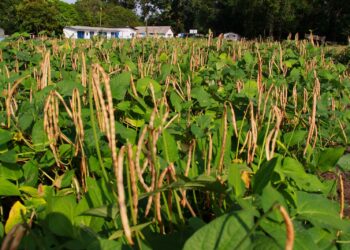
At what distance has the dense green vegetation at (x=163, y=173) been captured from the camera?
2.74ft

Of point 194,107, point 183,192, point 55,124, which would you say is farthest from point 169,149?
point 194,107

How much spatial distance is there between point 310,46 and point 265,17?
45.1m

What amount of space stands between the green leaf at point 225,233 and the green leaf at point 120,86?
125 centimetres

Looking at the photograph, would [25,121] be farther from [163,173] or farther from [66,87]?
[163,173]

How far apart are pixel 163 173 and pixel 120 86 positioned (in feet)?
3.44

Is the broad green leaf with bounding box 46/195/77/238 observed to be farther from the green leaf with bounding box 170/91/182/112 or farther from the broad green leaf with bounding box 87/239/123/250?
the green leaf with bounding box 170/91/182/112

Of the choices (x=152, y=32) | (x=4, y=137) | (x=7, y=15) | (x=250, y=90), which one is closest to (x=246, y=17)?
(x=152, y=32)

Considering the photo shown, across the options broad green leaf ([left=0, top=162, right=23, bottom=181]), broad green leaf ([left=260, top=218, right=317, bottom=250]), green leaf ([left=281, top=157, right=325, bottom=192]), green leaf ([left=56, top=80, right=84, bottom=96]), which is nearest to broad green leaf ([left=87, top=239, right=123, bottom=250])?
broad green leaf ([left=260, top=218, right=317, bottom=250])

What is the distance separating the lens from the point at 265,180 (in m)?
1.04

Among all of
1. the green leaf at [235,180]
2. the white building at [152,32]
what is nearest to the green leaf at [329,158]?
the green leaf at [235,180]

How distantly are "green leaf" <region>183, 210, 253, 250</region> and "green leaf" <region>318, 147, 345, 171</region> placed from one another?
0.88 m

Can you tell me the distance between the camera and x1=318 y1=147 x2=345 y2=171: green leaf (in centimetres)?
148

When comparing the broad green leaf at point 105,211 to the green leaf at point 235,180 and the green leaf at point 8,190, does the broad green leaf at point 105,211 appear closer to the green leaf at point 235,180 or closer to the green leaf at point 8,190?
the green leaf at point 235,180

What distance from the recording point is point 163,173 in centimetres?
92
